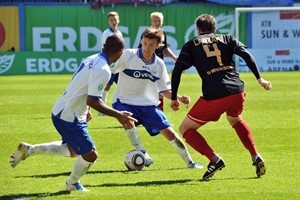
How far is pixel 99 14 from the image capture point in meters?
43.0

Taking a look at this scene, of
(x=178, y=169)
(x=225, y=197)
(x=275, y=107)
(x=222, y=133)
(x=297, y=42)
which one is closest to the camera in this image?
(x=225, y=197)

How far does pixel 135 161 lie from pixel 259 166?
1.72 metres

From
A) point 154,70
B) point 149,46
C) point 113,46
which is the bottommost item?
point 154,70

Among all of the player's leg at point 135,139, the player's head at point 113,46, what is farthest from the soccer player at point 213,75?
the player's head at point 113,46

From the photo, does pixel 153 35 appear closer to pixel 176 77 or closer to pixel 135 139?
pixel 176 77

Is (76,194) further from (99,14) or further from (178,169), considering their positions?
(99,14)

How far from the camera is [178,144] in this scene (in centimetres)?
1044

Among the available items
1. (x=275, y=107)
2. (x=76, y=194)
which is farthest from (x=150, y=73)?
(x=275, y=107)

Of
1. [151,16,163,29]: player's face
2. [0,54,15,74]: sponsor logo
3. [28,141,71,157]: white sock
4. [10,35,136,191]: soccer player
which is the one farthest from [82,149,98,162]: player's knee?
[0,54,15,74]: sponsor logo

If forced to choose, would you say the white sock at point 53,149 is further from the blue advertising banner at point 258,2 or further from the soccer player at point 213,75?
the blue advertising banner at point 258,2

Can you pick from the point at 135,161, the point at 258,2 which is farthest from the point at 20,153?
the point at 258,2

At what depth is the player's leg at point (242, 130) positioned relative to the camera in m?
9.58

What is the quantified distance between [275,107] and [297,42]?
22.9 metres

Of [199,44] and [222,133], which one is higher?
[199,44]
